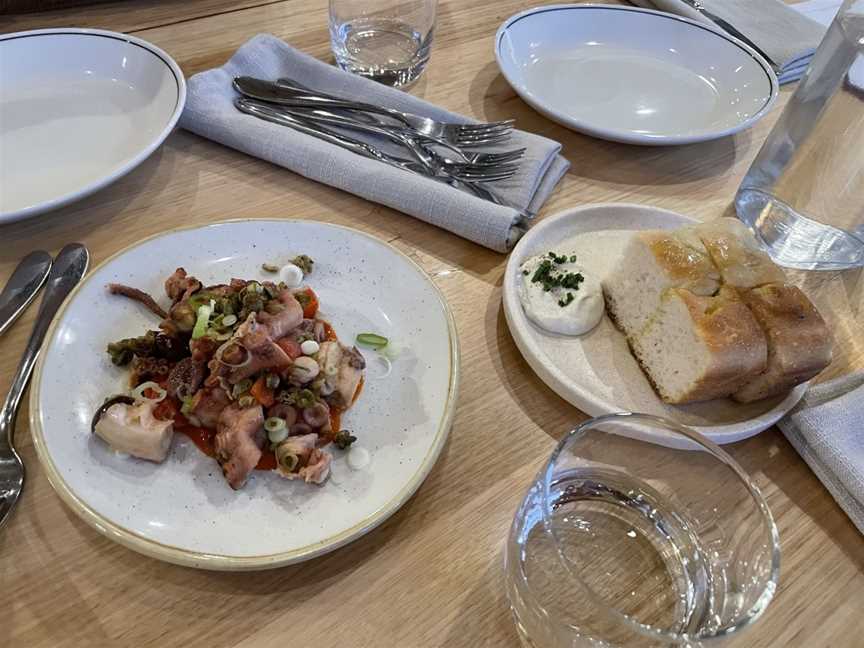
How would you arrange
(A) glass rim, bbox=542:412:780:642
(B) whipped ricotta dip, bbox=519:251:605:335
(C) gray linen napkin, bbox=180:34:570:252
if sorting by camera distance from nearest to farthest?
(A) glass rim, bbox=542:412:780:642 → (B) whipped ricotta dip, bbox=519:251:605:335 → (C) gray linen napkin, bbox=180:34:570:252

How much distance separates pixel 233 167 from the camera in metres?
1.16

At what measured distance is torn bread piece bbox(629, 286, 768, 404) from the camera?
822 mm

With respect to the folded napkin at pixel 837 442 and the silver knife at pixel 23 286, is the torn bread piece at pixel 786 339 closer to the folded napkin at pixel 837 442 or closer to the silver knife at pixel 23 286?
the folded napkin at pixel 837 442

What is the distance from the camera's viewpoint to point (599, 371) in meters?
0.91

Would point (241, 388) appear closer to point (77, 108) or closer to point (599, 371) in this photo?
point (599, 371)

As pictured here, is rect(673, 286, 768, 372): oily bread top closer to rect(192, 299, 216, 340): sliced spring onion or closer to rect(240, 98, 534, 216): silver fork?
rect(240, 98, 534, 216): silver fork

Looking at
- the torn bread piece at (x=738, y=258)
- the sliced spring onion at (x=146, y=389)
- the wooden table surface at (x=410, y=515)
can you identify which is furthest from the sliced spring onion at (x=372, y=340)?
the torn bread piece at (x=738, y=258)

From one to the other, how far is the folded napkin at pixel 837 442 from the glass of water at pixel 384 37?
3.03 ft

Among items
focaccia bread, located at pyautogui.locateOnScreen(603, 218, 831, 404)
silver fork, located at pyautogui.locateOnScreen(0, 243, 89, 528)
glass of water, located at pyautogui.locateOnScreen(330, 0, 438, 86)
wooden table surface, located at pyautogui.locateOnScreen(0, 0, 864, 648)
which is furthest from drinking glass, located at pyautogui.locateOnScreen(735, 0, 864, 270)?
silver fork, located at pyautogui.locateOnScreen(0, 243, 89, 528)

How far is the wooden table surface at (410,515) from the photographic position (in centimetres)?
67

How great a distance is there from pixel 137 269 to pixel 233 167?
0.32m

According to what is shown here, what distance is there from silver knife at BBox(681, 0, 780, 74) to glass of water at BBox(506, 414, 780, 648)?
117 centimetres

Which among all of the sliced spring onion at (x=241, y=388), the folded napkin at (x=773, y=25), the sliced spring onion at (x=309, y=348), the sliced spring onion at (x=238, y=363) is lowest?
the sliced spring onion at (x=241, y=388)

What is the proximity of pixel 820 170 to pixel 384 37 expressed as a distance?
84 cm
